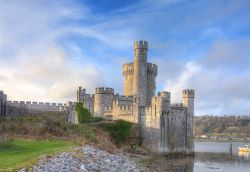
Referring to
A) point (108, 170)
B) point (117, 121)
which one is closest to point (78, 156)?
point (108, 170)

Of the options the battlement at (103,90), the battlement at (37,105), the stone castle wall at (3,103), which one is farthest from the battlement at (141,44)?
the stone castle wall at (3,103)

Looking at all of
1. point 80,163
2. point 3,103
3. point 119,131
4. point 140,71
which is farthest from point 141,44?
point 80,163

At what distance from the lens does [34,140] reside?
118 feet

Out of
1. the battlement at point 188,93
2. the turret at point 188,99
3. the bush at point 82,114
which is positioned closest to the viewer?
the bush at point 82,114

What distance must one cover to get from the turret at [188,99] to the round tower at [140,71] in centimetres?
657

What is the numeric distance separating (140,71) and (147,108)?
24.5ft

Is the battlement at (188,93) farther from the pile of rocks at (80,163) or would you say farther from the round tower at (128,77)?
the pile of rocks at (80,163)

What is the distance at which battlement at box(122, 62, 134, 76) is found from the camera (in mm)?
64938

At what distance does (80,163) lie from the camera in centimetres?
2728

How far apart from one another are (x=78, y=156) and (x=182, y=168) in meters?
17.1

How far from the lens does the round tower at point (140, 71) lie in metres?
63.5

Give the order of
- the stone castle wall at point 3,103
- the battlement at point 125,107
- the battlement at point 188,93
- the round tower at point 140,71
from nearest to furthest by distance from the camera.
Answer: the stone castle wall at point 3,103
the battlement at point 125,107
the round tower at point 140,71
the battlement at point 188,93

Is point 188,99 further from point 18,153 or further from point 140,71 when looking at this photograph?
point 18,153

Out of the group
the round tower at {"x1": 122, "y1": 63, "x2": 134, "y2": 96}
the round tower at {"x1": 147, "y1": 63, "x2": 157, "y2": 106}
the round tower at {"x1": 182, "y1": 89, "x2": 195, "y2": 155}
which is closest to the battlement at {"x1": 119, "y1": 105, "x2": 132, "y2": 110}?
the round tower at {"x1": 122, "y1": 63, "x2": 134, "y2": 96}
